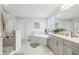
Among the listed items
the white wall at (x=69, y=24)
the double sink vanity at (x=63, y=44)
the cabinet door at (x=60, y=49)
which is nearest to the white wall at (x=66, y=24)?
the white wall at (x=69, y=24)

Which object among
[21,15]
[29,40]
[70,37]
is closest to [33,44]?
[29,40]

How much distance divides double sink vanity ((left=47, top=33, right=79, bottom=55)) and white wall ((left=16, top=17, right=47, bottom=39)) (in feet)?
0.67

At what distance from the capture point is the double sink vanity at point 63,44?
1.52 meters

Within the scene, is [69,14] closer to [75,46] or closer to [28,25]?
[75,46]

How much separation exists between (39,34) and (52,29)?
0.26 meters

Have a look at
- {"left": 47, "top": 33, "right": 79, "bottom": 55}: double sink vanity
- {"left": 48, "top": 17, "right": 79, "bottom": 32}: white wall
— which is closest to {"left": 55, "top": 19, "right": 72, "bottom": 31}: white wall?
{"left": 48, "top": 17, "right": 79, "bottom": 32}: white wall

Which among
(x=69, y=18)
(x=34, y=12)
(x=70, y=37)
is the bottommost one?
(x=70, y=37)

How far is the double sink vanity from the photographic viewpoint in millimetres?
1522

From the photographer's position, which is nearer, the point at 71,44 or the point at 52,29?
the point at 71,44

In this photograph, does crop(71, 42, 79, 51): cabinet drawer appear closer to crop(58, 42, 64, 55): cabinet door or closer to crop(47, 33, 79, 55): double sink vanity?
crop(47, 33, 79, 55): double sink vanity

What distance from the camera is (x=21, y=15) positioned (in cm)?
186

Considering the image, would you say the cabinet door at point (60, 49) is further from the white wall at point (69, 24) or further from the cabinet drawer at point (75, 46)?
the white wall at point (69, 24)

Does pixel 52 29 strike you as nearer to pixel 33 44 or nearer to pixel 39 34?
pixel 39 34

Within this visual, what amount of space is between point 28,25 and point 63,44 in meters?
0.69
